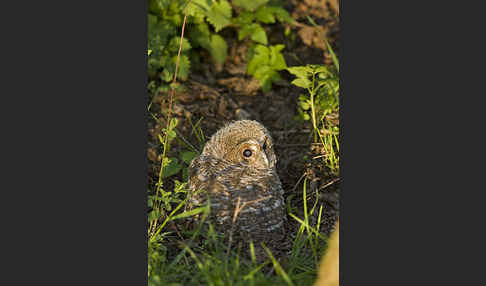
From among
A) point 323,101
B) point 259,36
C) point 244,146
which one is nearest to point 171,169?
point 244,146

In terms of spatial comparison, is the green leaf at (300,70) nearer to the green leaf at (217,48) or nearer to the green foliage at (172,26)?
the green foliage at (172,26)

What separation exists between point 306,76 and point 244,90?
1400 mm

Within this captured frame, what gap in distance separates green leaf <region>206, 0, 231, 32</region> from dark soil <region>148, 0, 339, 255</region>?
2.70ft

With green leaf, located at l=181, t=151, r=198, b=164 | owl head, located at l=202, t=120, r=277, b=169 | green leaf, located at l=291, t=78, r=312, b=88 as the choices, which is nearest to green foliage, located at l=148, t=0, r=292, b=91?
green leaf, located at l=181, t=151, r=198, b=164

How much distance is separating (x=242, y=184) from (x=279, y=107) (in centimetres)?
213

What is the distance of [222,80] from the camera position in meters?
6.40

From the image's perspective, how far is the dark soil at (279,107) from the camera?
15.6 ft

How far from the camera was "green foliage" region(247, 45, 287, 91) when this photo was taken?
238 inches

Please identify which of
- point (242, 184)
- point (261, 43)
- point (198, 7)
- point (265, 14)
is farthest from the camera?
point (261, 43)

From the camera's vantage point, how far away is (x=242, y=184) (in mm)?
4074

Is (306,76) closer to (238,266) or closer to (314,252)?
(314,252)

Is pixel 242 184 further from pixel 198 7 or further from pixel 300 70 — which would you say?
pixel 198 7

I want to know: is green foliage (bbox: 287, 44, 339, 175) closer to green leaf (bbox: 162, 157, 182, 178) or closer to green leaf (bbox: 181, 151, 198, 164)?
green leaf (bbox: 181, 151, 198, 164)

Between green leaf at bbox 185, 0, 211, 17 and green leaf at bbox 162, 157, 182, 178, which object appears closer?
green leaf at bbox 162, 157, 182, 178
